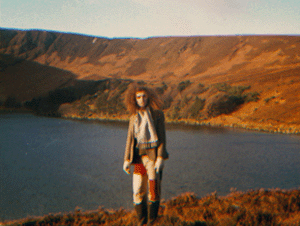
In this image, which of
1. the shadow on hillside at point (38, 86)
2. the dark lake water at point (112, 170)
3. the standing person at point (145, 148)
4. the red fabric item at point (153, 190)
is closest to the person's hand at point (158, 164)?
the standing person at point (145, 148)

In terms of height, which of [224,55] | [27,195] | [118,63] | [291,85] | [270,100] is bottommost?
[27,195]

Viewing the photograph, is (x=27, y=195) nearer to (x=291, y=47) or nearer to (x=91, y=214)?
(x=91, y=214)

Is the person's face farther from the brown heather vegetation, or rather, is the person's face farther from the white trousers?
the brown heather vegetation

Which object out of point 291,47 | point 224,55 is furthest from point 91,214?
point 224,55

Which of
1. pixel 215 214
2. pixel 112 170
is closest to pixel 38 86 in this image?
pixel 112 170

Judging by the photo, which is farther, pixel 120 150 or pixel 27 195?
pixel 120 150

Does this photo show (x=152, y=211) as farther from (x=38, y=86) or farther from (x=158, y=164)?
(x=38, y=86)
